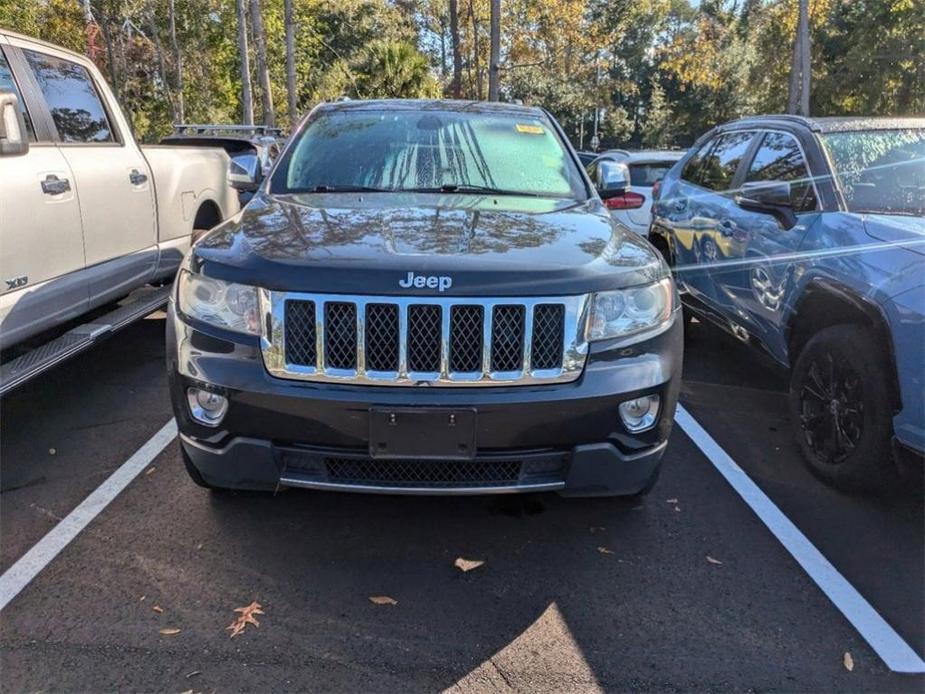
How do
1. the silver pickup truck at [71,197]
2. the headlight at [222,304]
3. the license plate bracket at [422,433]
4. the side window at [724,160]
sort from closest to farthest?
the license plate bracket at [422,433] → the headlight at [222,304] → the silver pickup truck at [71,197] → the side window at [724,160]

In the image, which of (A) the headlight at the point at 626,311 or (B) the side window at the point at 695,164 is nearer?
(A) the headlight at the point at 626,311

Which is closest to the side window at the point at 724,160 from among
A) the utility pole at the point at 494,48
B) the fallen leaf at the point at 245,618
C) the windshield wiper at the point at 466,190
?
the windshield wiper at the point at 466,190

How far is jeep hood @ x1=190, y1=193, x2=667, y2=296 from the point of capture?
2658mm

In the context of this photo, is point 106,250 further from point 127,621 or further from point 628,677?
point 628,677

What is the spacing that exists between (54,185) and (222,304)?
181 centimetres

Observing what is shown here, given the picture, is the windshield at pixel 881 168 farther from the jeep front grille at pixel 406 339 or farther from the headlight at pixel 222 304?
the headlight at pixel 222 304

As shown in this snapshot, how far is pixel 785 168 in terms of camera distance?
4.59 meters

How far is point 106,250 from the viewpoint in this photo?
4520 mm

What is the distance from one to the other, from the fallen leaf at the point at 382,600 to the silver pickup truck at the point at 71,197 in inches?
88.0

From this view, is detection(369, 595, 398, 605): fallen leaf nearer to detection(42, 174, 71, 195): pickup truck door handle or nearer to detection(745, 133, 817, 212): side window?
detection(42, 174, 71, 195): pickup truck door handle

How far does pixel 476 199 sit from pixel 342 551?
176 centimetres

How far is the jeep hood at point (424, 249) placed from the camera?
8.72ft

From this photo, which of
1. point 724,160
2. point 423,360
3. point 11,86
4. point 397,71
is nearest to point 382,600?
point 423,360

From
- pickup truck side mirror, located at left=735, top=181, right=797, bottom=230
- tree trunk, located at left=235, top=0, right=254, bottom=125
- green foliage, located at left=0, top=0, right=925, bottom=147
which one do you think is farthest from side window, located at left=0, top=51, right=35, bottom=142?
green foliage, located at left=0, top=0, right=925, bottom=147
